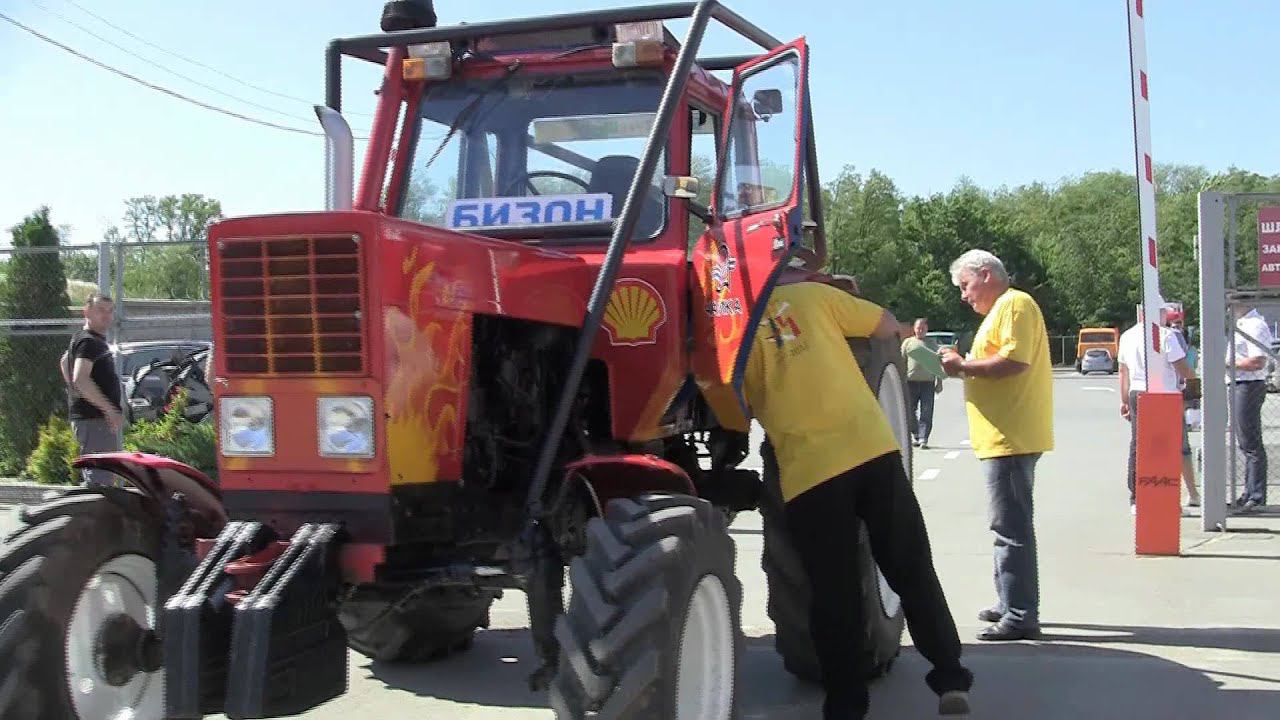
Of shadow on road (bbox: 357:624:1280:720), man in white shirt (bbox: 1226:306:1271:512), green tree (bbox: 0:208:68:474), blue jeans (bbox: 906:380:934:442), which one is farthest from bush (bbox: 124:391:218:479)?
blue jeans (bbox: 906:380:934:442)

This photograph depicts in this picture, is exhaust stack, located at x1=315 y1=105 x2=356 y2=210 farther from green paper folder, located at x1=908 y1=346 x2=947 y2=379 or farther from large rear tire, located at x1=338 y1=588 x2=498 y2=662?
green paper folder, located at x1=908 y1=346 x2=947 y2=379

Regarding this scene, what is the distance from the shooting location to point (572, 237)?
4832 mm

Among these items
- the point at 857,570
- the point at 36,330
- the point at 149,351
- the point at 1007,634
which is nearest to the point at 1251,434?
the point at 1007,634

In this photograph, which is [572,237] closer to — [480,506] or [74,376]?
[480,506]

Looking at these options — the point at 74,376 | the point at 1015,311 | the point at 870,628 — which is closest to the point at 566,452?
the point at 870,628

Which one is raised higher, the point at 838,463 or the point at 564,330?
the point at 564,330

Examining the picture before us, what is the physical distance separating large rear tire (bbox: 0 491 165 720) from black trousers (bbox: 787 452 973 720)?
230 cm

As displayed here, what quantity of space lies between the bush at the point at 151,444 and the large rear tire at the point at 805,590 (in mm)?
4522

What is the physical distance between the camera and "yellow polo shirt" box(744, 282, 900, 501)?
4547 mm

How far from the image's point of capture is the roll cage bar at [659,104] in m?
3.96

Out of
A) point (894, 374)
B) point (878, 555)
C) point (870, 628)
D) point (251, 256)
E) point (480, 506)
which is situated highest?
point (251, 256)

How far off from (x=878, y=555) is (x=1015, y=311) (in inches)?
79.1

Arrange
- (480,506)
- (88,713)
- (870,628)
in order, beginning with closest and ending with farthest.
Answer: (88,713), (480,506), (870,628)

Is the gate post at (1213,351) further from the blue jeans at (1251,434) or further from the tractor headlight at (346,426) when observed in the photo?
the tractor headlight at (346,426)
